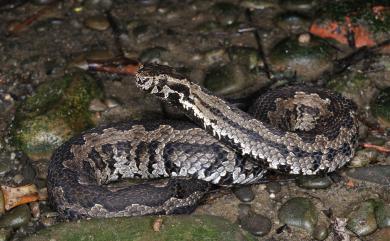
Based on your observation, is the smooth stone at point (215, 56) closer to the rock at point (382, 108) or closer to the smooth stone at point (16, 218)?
the rock at point (382, 108)

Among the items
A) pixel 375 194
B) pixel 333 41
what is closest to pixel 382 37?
pixel 333 41

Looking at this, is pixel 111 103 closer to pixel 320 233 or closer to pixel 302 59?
pixel 302 59

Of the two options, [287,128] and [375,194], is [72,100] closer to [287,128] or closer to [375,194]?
[287,128]

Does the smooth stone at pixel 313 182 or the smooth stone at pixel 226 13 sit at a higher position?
the smooth stone at pixel 226 13

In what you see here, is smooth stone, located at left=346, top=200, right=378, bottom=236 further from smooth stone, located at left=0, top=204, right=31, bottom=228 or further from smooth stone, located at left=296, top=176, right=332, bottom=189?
smooth stone, located at left=0, top=204, right=31, bottom=228

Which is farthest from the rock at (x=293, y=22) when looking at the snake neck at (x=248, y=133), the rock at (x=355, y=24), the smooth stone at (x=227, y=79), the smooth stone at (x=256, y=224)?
the smooth stone at (x=256, y=224)

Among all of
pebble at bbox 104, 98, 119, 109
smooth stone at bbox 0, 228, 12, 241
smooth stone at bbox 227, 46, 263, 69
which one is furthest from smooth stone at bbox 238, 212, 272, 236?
smooth stone at bbox 227, 46, 263, 69
